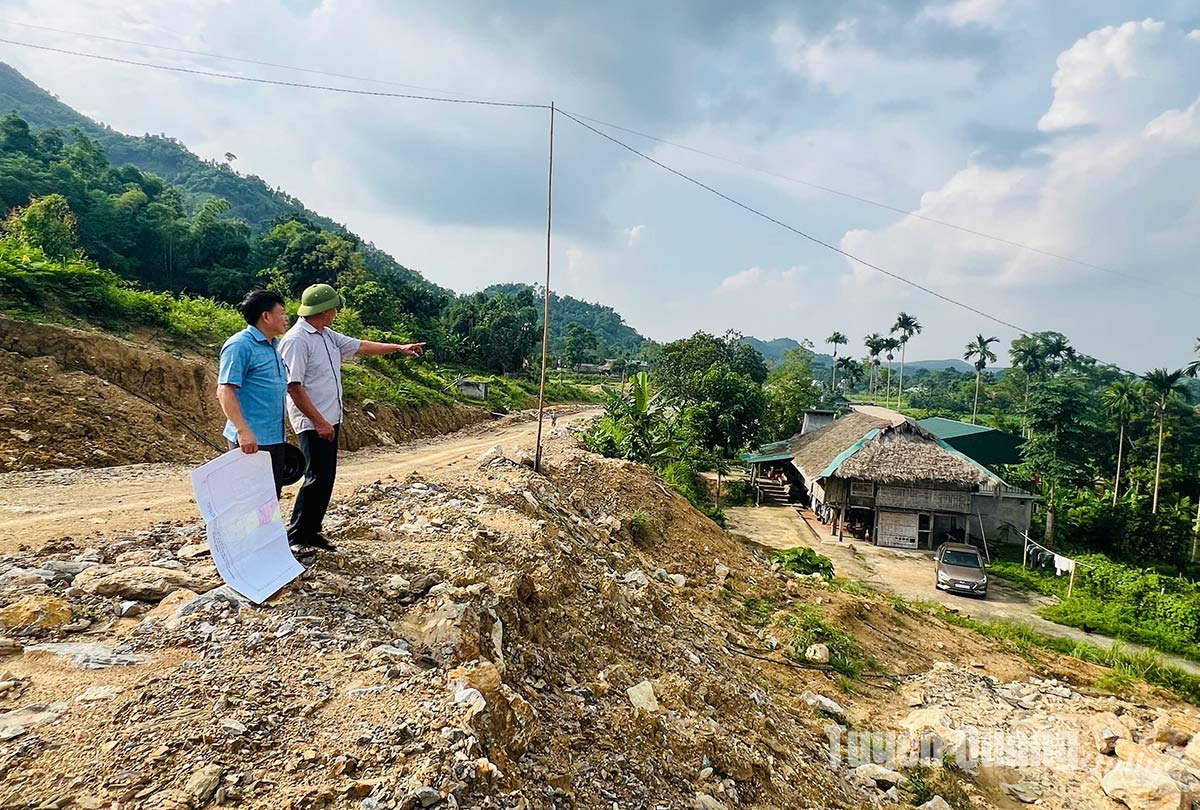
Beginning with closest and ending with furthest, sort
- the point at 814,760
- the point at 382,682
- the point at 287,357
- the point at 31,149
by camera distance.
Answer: the point at 382,682, the point at 287,357, the point at 814,760, the point at 31,149

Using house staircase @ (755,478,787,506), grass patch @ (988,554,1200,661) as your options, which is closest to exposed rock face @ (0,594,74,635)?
grass patch @ (988,554,1200,661)

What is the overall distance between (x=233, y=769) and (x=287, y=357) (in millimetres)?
2274

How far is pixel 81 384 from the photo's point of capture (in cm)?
937

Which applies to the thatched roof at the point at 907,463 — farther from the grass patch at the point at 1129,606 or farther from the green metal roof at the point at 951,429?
the green metal roof at the point at 951,429

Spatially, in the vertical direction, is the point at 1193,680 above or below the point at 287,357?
below

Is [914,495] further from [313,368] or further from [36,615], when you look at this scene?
[36,615]

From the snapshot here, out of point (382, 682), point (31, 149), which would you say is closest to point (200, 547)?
point (382, 682)

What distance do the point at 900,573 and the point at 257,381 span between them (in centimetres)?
1590

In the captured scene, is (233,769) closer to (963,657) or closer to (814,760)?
(814,760)

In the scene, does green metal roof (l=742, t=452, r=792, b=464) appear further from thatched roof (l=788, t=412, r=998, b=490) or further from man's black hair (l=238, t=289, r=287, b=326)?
man's black hair (l=238, t=289, r=287, b=326)

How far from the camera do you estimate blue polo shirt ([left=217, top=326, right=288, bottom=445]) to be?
318 centimetres

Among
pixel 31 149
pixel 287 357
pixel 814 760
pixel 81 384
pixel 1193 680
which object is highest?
pixel 31 149

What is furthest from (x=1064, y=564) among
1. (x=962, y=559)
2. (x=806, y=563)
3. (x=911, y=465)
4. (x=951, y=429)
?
(x=951, y=429)

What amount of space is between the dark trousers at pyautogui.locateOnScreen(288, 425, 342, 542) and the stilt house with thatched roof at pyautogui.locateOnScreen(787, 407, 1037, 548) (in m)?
16.3
